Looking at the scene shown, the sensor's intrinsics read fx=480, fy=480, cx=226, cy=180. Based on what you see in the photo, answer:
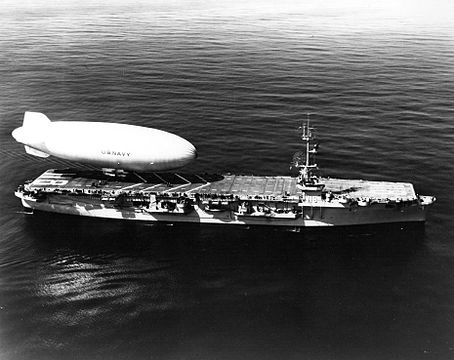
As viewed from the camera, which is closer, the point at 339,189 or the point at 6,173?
the point at 339,189

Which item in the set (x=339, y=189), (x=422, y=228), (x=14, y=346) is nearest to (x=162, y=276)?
(x=14, y=346)

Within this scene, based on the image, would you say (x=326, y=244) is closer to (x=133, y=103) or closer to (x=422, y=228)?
(x=422, y=228)

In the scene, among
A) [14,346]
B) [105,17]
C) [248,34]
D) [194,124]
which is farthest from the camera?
[105,17]

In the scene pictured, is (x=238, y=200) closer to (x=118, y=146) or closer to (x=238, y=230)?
(x=238, y=230)

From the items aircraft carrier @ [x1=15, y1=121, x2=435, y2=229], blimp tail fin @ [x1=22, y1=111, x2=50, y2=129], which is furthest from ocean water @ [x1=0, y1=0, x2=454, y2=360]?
blimp tail fin @ [x1=22, y1=111, x2=50, y2=129]

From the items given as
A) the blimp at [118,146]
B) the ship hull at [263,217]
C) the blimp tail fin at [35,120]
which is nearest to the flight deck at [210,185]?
the ship hull at [263,217]

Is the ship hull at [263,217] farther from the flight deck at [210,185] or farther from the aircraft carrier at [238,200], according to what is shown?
the flight deck at [210,185]

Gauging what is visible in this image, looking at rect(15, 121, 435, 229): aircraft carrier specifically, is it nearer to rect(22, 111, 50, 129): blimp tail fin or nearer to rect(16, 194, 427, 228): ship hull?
rect(16, 194, 427, 228): ship hull
